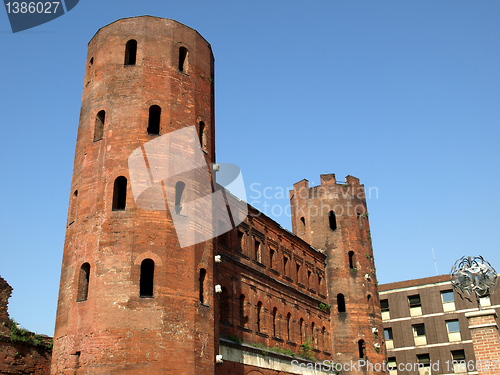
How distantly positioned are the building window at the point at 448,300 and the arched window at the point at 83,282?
35.8 m

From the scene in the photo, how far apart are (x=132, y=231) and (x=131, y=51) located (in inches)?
316

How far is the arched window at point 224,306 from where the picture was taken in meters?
23.9

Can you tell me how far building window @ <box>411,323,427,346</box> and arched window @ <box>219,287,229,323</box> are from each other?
27.5 m

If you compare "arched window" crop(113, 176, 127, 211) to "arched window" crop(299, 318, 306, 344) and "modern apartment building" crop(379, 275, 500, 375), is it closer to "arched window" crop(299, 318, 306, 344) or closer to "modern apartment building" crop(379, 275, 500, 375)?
"arched window" crop(299, 318, 306, 344)

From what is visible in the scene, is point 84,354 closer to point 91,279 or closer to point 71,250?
point 91,279

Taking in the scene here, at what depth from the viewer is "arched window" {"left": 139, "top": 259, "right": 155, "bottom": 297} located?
18.8 meters

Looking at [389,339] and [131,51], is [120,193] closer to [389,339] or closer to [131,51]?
[131,51]

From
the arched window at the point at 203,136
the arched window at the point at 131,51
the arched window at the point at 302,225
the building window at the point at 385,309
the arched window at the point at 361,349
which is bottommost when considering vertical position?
the arched window at the point at 361,349

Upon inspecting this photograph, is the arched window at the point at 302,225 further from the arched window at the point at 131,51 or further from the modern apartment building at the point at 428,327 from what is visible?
the arched window at the point at 131,51

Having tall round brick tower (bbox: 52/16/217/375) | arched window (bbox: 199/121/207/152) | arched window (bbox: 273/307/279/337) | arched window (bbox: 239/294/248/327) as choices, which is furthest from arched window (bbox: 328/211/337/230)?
arched window (bbox: 199/121/207/152)

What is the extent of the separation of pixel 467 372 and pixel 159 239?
34792mm

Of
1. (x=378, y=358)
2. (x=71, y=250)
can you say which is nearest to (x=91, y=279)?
(x=71, y=250)

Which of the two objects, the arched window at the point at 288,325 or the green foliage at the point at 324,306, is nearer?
the arched window at the point at 288,325

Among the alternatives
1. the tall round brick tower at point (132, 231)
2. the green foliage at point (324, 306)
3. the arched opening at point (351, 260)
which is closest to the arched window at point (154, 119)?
the tall round brick tower at point (132, 231)
